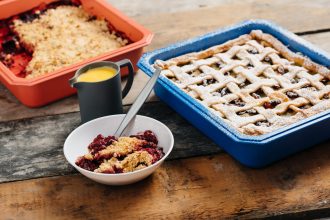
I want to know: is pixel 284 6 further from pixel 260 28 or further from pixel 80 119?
pixel 80 119

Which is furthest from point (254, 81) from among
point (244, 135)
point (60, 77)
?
point (60, 77)

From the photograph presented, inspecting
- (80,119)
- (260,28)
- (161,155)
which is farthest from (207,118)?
(260,28)

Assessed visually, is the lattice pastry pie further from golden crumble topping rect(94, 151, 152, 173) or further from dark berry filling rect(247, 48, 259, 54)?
golden crumble topping rect(94, 151, 152, 173)

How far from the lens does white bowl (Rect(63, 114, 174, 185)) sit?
4.25ft

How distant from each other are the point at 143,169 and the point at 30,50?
76 centimetres

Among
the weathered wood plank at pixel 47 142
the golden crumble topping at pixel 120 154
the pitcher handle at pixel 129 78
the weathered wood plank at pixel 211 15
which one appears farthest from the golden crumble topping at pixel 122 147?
the weathered wood plank at pixel 211 15

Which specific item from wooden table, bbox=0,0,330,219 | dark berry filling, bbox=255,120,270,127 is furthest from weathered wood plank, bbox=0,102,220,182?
dark berry filling, bbox=255,120,270,127

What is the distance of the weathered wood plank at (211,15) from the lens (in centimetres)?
196

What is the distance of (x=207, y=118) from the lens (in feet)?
4.66

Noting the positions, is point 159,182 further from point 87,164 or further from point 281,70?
point 281,70

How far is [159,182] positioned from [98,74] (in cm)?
31

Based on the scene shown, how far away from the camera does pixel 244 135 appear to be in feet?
4.43

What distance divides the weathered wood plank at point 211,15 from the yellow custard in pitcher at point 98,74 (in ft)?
1.29

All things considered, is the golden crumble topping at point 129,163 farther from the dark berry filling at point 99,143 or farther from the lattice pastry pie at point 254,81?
the lattice pastry pie at point 254,81
